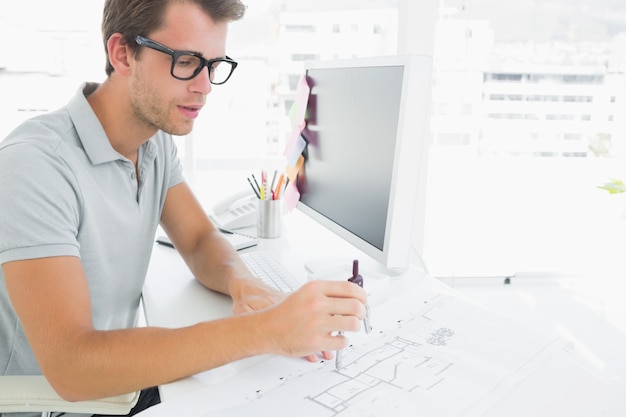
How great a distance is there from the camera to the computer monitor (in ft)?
3.18

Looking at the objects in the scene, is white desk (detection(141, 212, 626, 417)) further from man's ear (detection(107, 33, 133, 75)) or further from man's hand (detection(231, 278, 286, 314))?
man's ear (detection(107, 33, 133, 75))

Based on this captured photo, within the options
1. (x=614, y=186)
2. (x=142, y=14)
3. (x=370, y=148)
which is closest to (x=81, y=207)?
(x=142, y=14)

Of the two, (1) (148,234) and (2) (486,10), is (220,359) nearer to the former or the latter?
(1) (148,234)

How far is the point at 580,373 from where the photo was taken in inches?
31.4

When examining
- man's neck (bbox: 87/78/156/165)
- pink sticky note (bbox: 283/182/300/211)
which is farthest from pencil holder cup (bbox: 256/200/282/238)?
man's neck (bbox: 87/78/156/165)

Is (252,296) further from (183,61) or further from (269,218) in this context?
(269,218)

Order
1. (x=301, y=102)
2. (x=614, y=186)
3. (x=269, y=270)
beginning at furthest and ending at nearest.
A: (x=614, y=186) < (x=301, y=102) < (x=269, y=270)

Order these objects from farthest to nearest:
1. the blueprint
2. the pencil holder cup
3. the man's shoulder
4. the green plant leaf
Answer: the green plant leaf, the pencil holder cup, the man's shoulder, the blueprint

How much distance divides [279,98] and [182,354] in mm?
1907

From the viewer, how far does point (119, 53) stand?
43.2 inches

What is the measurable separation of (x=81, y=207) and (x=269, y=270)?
0.43 meters

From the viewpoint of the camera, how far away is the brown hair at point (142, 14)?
1.03 meters

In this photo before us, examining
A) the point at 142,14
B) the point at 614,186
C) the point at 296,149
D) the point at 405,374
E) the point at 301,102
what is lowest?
the point at 405,374

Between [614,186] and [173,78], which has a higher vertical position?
[173,78]
